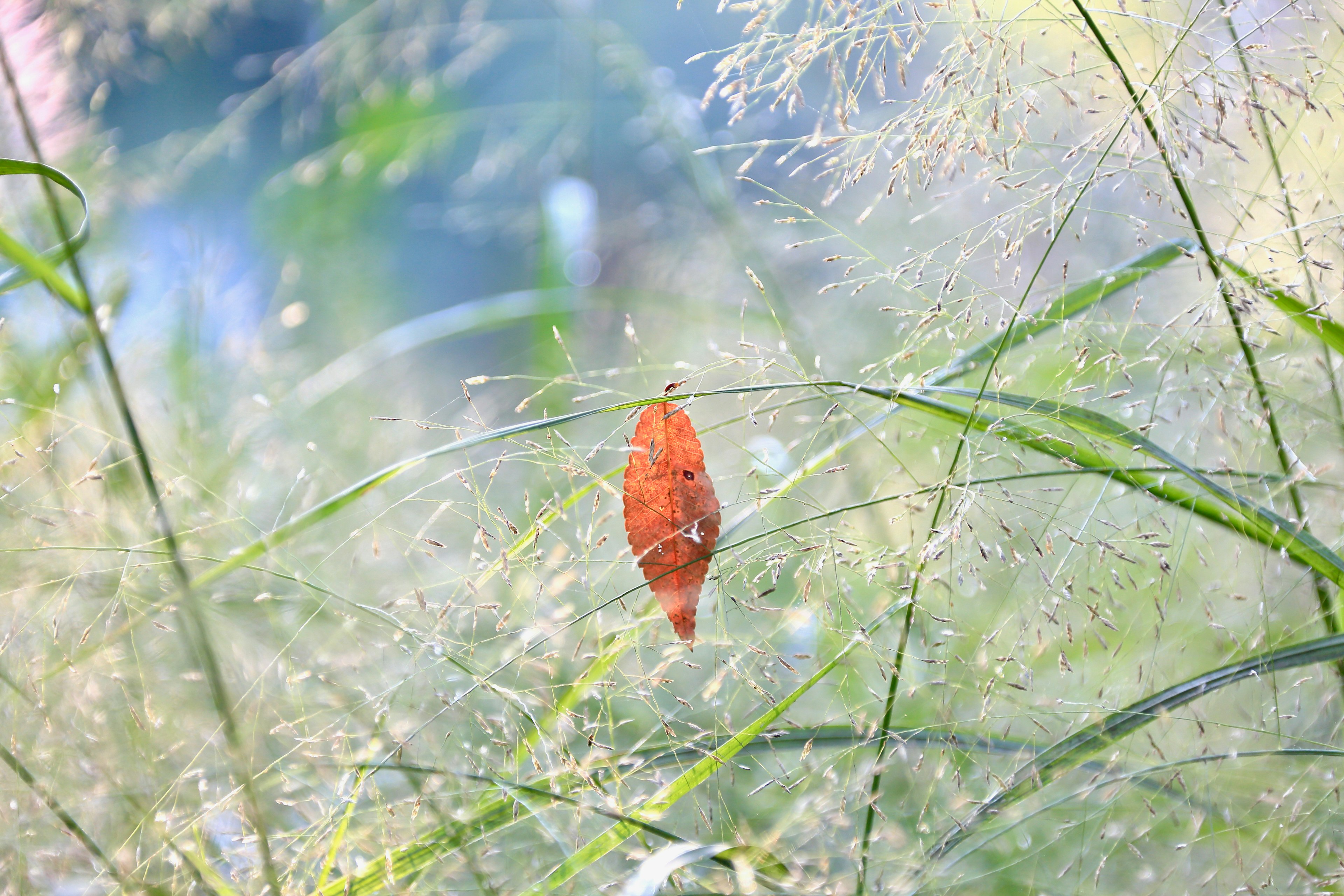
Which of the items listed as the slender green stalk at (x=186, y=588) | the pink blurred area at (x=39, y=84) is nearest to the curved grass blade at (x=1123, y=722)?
the slender green stalk at (x=186, y=588)

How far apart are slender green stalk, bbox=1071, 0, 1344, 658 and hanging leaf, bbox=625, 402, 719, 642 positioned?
9.9 inches

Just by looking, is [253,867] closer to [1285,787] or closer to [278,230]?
[1285,787]

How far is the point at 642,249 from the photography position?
5.32 feet

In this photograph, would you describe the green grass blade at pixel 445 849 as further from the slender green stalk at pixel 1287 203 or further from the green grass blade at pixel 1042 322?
the slender green stalk at pixel 1287 203

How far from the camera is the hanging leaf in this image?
39 centimetres

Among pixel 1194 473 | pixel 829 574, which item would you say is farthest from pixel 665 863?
pixel 1194 473

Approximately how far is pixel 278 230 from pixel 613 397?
1.01 metres

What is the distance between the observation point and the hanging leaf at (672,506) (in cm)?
39

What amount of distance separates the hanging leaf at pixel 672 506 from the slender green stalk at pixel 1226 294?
0.82 ft

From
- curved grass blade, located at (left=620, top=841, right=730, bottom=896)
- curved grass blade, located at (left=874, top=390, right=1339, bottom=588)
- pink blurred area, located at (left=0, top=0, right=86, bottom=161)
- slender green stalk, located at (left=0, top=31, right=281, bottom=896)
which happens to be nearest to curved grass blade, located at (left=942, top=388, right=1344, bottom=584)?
curved grass blade, located at (left=874, top=390, right=1339, bottom=588)

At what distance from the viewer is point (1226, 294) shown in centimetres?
42

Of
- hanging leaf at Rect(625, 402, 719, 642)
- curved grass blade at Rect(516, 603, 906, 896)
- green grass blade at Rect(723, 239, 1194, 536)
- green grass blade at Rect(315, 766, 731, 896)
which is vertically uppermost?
green grass blade at Rect(723, 239, 1194, 536)

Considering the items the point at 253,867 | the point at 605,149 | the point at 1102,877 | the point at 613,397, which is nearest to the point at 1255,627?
the point at 1102,877

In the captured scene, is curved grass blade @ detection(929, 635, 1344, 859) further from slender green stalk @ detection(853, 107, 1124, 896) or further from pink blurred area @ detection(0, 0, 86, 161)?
pink blurred area @ detection(0, 0, 86, 161)
